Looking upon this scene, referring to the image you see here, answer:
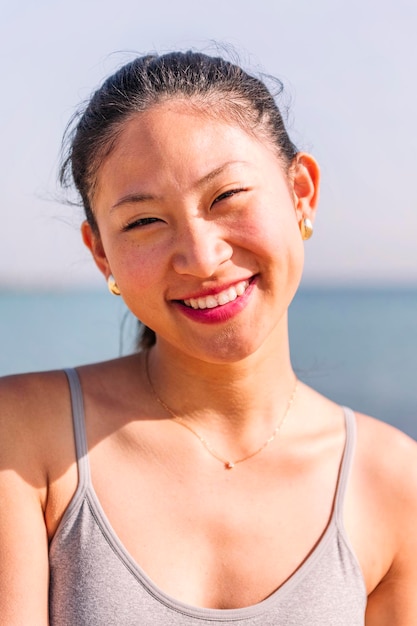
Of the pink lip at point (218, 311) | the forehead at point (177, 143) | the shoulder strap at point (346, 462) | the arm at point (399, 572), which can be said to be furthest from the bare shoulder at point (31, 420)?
the arm at point (399, 572)

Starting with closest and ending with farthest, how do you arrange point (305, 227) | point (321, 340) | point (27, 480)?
point (27, 480)
point (305, 227)
point (321, 340)

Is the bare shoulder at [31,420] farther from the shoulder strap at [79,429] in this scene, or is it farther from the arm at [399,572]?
the arm at [399,572]

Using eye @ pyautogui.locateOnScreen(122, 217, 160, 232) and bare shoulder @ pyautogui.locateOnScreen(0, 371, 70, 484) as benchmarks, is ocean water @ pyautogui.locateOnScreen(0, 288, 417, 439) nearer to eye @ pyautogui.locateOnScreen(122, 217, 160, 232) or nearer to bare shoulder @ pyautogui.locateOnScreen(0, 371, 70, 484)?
bare shoulder @ pyautogui.locateOnScreen(0, 371, 70, 484)

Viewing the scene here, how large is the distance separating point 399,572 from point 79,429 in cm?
89

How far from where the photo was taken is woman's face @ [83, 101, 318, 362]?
6.28ft

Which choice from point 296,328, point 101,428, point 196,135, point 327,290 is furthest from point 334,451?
point 327,290

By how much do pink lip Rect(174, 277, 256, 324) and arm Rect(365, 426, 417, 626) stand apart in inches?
25.9

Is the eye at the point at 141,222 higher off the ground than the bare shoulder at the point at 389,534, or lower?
higher

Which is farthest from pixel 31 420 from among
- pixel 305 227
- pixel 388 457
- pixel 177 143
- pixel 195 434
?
pixel 388 457

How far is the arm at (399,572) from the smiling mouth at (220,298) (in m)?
0.68

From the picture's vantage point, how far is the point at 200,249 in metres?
1.88

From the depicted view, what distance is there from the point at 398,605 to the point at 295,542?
1.10 ft

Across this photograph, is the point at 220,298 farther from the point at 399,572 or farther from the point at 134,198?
the point at 399,572

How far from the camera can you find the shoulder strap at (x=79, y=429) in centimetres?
204
